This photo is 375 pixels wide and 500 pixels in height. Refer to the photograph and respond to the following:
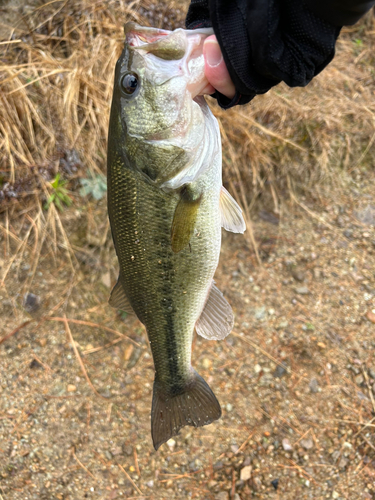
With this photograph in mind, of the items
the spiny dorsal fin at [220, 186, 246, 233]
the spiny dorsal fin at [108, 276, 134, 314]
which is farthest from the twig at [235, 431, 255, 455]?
the spiny dorsal fin at [220, 186, 246, 233]

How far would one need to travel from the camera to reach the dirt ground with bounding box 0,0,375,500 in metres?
2.61

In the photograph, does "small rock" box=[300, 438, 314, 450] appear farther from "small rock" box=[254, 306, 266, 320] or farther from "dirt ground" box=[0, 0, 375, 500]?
"small rock" box=[254, 306, 266, 320]

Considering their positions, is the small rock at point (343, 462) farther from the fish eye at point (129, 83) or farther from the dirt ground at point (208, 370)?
the fish eye at point (129, 83)

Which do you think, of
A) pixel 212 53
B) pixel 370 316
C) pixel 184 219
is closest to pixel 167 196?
pixel 184 219

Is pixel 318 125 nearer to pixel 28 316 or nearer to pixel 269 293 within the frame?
pixel 269 293

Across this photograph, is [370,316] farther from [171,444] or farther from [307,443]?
[171,444]

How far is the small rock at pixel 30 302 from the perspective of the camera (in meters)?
2.95

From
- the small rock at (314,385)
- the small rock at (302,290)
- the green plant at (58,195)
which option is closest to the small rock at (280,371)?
the small rock at (314,385)

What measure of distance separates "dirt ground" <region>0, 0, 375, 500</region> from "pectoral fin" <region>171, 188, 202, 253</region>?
1.54m

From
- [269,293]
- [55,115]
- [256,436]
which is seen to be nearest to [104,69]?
→ [55,115]

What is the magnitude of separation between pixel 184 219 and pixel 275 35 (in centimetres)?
81

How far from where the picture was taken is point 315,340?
298cm

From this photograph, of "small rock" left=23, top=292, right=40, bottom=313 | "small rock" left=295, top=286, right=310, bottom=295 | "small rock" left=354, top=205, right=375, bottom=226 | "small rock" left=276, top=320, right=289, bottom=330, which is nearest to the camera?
"small rock" left=23, top=292, right=40, bottom=313

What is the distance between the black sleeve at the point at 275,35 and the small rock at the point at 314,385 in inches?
91.0
